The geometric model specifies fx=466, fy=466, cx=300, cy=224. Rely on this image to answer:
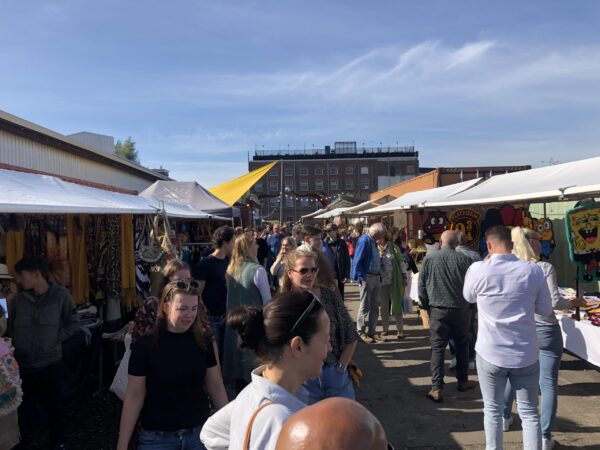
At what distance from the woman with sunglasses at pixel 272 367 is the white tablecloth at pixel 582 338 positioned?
3.95 m

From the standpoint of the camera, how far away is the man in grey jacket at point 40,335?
3553 mm

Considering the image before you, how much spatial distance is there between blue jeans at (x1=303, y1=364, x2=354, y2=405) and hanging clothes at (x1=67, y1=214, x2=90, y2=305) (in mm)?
4070

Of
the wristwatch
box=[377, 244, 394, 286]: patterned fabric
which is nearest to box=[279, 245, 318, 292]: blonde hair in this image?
the wristwatch

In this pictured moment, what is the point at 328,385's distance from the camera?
267 centimetres

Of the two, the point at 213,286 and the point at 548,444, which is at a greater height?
the point at 213,286

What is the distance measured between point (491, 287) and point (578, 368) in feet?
11.2

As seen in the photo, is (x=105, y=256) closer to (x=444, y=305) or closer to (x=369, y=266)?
(x=369, y=266)

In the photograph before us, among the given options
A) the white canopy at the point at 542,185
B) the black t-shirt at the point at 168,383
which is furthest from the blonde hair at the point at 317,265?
the white canopy at the point at 542,185

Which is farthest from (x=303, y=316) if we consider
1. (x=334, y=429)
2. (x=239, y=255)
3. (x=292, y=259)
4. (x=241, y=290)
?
(x=239, y=255)

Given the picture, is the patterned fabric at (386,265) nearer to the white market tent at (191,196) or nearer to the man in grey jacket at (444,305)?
the man in grey jacket at (444,305)

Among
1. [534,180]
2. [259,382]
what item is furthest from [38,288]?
[534,180]

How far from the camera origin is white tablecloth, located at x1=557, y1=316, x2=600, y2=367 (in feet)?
14.5

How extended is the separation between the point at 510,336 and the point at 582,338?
205cm

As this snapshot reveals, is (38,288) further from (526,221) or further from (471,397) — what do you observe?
(526,221)
